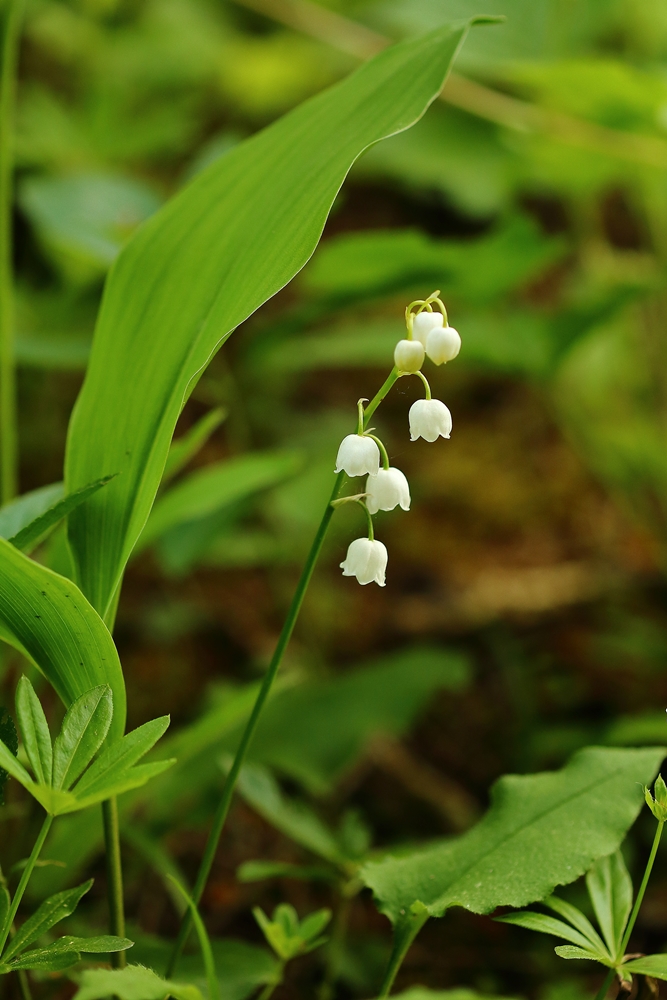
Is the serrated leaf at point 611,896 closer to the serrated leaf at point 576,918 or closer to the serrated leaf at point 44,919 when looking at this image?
the serrated leaf at point 576,918

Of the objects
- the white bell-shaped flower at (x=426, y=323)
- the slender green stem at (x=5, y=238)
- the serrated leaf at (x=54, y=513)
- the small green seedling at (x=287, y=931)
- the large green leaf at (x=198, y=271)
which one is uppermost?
the slender green stem at (x=5, y=238)

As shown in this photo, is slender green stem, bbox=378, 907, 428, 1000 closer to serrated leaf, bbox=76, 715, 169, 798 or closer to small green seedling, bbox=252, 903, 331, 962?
small green seedling, bbox=252, 903, 331, 962

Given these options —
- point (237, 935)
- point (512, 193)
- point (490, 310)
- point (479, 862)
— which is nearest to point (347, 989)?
point (237, 935)

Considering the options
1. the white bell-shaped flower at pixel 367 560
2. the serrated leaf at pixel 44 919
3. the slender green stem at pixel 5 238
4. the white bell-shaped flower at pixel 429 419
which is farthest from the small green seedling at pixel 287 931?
the slender green stem at pixel 5 238

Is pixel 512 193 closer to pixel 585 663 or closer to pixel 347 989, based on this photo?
pixel 585 663

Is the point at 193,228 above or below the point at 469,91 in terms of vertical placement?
below

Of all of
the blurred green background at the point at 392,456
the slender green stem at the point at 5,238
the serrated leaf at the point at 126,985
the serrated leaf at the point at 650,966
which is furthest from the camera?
the blurred green background at the point at 392,456
